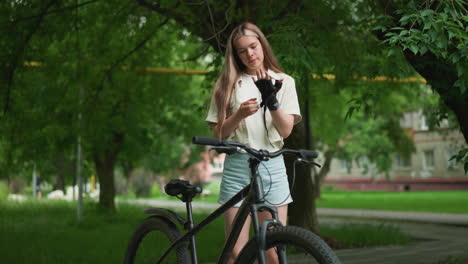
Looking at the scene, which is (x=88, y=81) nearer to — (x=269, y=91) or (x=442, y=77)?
(x=442, y=77)

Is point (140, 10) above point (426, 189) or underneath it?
above

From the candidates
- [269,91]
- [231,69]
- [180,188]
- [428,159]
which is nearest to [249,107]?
[269,91]

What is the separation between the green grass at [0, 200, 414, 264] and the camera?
8875 mm

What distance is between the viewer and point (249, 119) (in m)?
3.86

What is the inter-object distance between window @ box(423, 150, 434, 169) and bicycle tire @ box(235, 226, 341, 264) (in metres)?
49.8

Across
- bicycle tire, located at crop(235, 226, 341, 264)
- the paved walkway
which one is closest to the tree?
the paved walkway

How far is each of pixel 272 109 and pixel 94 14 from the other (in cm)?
954

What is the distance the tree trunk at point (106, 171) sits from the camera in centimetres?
1892

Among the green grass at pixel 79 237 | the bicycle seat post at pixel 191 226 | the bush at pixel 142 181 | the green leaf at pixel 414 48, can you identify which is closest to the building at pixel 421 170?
the bush at pixel 142 181

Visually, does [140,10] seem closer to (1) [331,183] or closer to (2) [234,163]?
(2) [234,163]

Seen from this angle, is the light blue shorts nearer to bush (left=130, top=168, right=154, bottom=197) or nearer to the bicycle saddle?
the bicycle saddle

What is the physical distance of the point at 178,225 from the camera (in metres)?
4.37

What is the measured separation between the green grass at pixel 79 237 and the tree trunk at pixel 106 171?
1.60 meters

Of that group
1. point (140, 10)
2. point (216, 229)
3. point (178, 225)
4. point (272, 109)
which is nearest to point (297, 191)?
point (216, 229)
